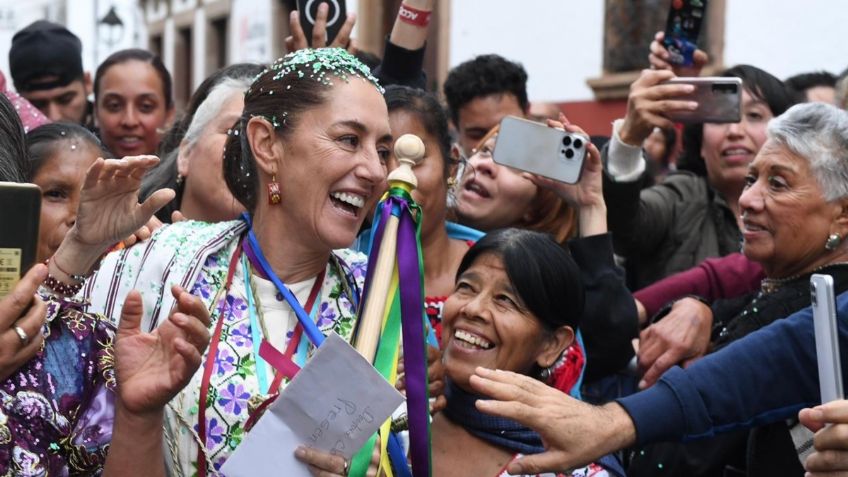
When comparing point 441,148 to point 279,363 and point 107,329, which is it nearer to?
point 279,363

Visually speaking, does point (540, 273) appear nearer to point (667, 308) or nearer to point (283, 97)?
point (667, 308)

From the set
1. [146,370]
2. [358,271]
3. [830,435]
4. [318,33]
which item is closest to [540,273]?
[358,271]

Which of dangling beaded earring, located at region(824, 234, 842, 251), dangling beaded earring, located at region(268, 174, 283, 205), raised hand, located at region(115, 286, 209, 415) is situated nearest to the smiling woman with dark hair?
dangling beaded earring, located at region(824, 234, 842, 251)

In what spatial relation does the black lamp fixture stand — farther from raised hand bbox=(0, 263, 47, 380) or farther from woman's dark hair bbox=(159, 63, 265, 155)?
raised hand bbox=(0, 263, 47, 380)

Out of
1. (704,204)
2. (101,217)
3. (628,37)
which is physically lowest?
(628,37)

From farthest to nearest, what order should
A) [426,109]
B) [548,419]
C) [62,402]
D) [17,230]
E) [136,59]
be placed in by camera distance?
[136,59] < [426,109] < [548,419] < [62,402] < [17,230]

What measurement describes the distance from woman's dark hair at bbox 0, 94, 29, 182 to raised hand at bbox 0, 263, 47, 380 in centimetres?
28

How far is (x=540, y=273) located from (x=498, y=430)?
437 millimetres

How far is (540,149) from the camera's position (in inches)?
151

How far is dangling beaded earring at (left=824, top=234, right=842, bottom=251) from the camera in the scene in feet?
11.1

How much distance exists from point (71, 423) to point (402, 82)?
2195 millimetres

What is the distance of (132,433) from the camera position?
2328 mm

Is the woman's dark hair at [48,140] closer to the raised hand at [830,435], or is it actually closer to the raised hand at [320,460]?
the raised hand at [320,460]

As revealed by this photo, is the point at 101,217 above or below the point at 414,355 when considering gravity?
above
